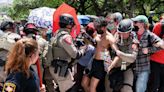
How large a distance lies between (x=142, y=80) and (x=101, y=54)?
0.93 metres

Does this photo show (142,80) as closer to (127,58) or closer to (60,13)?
(127,58)

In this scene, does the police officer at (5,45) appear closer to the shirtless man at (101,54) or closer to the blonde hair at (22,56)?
the shirtless man at (101,54)

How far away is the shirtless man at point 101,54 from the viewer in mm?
5566

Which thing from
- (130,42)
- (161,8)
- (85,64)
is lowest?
(161,8)

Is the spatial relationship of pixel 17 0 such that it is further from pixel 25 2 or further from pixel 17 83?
pixel 17 83

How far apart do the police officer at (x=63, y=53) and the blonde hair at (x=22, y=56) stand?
2083mm

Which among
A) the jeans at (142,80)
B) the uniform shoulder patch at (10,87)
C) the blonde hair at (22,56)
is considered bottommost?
the jeans at (142,80)

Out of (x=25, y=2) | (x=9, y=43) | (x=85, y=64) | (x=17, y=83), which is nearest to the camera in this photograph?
(x=17, y=83)

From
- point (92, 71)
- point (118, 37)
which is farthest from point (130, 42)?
point (92, 71)

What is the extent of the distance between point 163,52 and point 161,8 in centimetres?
2726

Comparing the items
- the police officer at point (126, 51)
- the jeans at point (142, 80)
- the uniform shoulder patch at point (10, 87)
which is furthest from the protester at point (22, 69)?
the jeans at point (142, 80)

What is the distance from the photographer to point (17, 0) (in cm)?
3800

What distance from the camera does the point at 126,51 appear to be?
5566mm

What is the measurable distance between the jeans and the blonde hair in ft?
10.7
